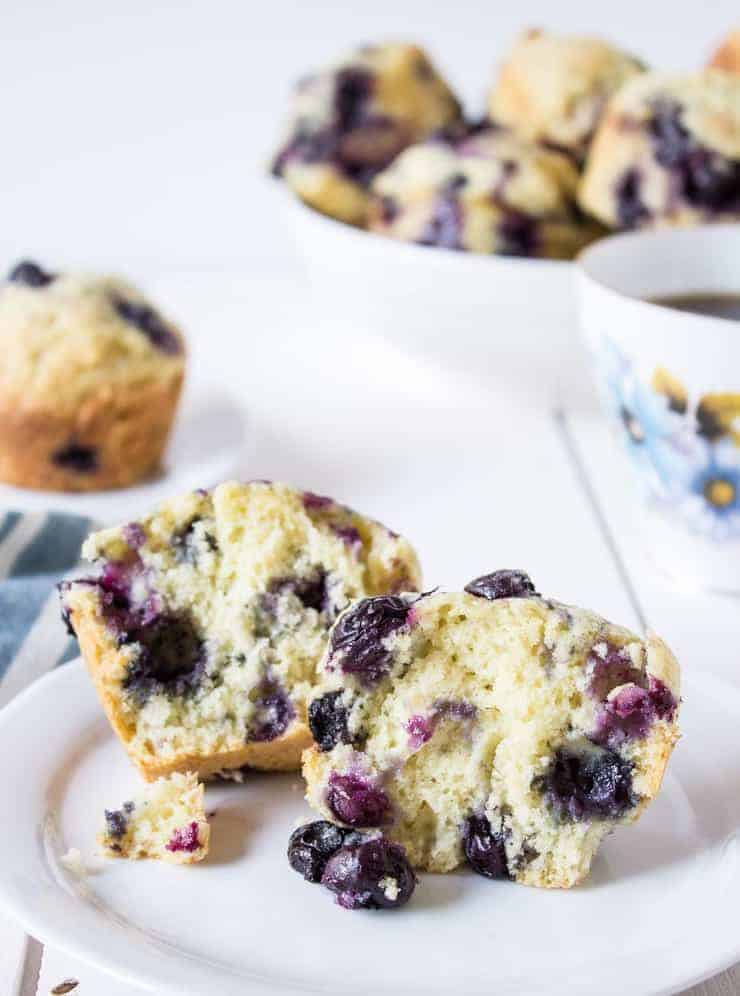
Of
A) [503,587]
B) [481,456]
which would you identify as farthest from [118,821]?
[481,456]

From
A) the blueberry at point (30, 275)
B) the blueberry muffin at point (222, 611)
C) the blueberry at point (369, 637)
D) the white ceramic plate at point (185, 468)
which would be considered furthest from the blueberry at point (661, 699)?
the blueberry at point (30, 275)

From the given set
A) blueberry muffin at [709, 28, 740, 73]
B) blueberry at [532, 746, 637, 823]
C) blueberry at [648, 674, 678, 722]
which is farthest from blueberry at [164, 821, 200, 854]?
blueberry muffin at [709, 28, 740, 73]

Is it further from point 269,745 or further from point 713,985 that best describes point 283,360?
point 713,985

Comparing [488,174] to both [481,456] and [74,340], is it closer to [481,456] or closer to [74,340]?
[481,456]

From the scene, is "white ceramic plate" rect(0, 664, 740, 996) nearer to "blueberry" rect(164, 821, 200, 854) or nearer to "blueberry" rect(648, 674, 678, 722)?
"blueberry" rect(164, 821, 200, 854)

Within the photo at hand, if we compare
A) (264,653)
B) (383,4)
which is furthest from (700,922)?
(383,4)

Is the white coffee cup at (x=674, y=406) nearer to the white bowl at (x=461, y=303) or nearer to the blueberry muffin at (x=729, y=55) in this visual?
the white bowl at (x=461, y=303)
